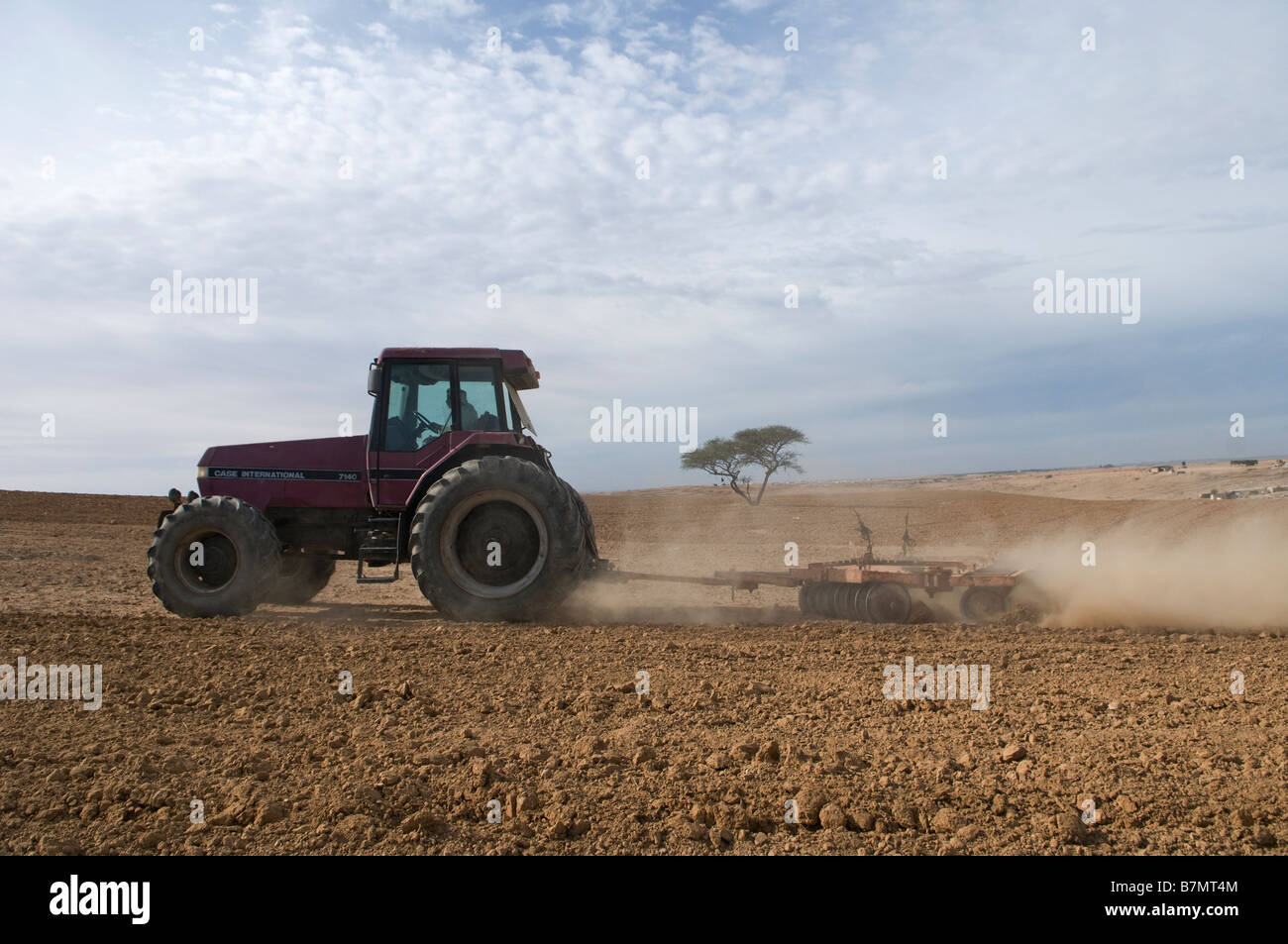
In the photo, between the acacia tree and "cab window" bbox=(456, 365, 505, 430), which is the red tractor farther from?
the acacia tree

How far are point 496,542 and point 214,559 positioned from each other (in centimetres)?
290

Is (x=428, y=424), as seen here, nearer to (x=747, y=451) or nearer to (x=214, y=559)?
(x=214, y=559)

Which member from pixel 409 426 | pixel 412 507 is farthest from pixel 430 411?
pixel 412 507

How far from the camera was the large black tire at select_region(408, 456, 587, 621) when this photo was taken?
26.9ft

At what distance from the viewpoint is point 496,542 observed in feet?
27.7

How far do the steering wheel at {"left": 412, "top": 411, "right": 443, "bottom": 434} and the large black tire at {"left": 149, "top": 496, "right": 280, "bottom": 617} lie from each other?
5.99 feet

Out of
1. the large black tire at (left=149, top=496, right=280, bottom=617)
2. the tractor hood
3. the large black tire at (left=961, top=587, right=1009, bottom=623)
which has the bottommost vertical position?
the large black tire at (left=961, top=587, right=1009, bottom=623)

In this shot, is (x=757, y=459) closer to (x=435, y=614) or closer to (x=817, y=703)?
(x=435, y=614)

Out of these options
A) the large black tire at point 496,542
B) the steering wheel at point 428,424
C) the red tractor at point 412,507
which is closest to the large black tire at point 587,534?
the red tractor at point 412,507

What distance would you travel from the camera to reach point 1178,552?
1021 centimetres

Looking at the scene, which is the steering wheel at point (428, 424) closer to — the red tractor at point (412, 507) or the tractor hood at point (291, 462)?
the red tractor at point (412, 507)

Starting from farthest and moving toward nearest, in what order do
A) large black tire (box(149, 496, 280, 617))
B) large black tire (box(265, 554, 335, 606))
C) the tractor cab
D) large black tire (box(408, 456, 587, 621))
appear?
large black tire (box(265, 554, 335, 606)) < the tractor cab < large black tire (box(149, 496, 280, 617)) < large black tire (box(408, 456, 587, 621))

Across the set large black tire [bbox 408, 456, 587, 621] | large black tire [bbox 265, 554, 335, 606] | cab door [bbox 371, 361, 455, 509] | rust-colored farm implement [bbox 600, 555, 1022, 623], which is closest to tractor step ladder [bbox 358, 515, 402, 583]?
cab door [bbox 371, 361, 455, 509]

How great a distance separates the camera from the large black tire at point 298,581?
10.0 meters
